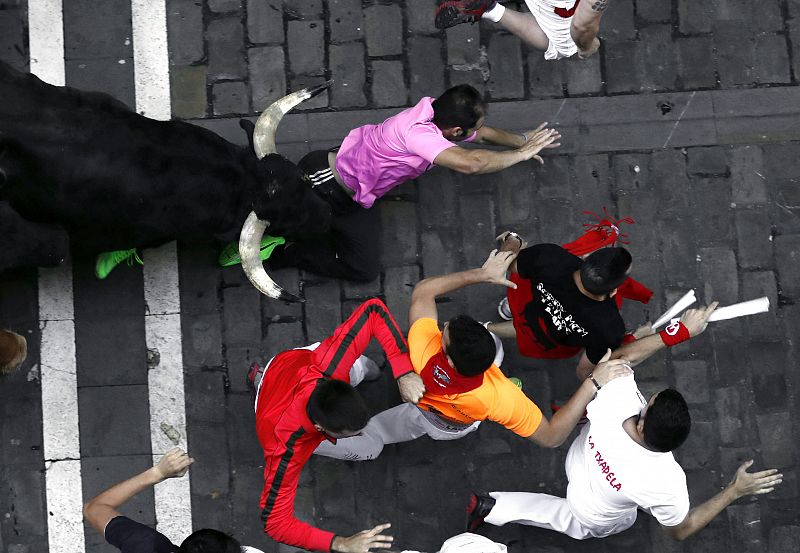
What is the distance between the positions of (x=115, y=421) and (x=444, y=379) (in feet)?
10.1

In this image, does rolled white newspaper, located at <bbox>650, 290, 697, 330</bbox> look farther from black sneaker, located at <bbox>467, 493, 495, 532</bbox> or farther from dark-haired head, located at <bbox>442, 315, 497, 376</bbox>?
dark-haired head, located at <bbox>442, 315, 497, 376</bbox>

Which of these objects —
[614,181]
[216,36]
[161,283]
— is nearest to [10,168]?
[161,283]

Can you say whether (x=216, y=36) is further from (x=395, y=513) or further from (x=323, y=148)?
(x=395, y=513)

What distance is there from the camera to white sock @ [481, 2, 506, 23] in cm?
711

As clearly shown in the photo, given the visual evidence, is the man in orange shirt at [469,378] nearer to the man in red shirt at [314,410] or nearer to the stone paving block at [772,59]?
the man in red shirt at [314,410]

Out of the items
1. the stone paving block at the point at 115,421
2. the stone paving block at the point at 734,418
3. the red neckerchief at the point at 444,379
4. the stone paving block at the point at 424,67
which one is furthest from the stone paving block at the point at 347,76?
the stone paving block at the point at 734,418

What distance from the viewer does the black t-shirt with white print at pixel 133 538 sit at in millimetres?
5605

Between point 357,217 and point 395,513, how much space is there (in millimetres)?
2393

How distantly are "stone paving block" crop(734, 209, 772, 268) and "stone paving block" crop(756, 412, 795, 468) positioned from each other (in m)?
1.27

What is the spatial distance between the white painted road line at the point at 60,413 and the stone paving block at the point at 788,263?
5.84 metres

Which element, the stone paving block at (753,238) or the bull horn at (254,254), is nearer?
the bull horn at (254,254)

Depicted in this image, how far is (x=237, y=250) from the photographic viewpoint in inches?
277

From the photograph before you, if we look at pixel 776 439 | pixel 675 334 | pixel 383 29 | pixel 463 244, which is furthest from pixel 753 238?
pixel 383 29

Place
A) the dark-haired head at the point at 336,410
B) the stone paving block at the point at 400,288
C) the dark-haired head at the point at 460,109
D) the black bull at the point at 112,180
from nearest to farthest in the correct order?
the dark-haired head at the point at 336,410 → the black bull at the point at 112,180 → the dark-haired head at the point at 460,109 → the stone paving block at the point at 400,288
